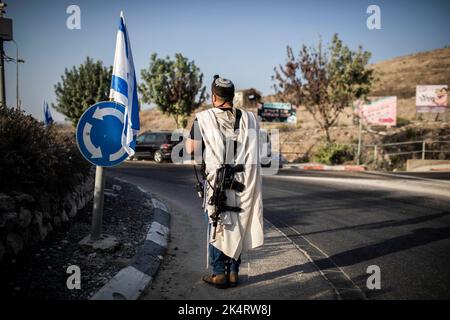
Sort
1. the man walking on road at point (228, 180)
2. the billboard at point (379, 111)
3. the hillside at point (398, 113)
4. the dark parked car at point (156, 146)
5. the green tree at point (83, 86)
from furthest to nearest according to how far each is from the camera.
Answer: the green tree at point (83, 86), the hillside at point (398, 113), the dark parked car at point (156, 146), the billboard at point (379, 111), the man walking on road at point (228, 180)

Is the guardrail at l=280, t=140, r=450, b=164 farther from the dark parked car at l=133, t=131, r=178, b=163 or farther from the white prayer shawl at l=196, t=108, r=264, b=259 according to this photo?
the white prayer shawl at l=196, t=108, r=264, b=259

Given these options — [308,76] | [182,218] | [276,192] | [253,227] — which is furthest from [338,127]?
[253,227]

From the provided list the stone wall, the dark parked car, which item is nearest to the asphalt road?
the stone wall

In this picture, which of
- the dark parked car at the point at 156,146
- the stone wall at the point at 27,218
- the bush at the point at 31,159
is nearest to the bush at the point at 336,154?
the dark parked car at the point at 156,146

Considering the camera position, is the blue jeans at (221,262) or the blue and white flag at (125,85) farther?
the blue and white flag at (125,85)

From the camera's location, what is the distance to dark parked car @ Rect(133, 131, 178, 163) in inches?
802

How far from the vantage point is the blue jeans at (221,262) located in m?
3.63

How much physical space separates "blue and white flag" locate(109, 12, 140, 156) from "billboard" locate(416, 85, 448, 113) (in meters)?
24.2

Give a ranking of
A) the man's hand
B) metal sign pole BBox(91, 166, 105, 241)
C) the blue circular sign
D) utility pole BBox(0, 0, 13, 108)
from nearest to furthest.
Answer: the man's hand < the blue circular sign < metal sign pole BBox(91, 166, 105, 241) < utility pole BBox(0, 0, 13, 108)

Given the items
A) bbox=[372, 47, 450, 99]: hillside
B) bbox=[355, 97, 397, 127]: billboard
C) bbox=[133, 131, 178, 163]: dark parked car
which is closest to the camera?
bbox=[355, 97, 397, 127]: billboard

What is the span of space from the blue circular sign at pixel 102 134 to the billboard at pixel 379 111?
60.8 feet

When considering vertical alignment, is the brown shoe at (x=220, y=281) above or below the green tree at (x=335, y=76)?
below

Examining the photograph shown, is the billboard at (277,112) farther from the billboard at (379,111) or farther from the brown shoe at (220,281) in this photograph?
the brown shoe at (220,281)

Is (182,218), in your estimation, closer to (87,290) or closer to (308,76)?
(87,290)
